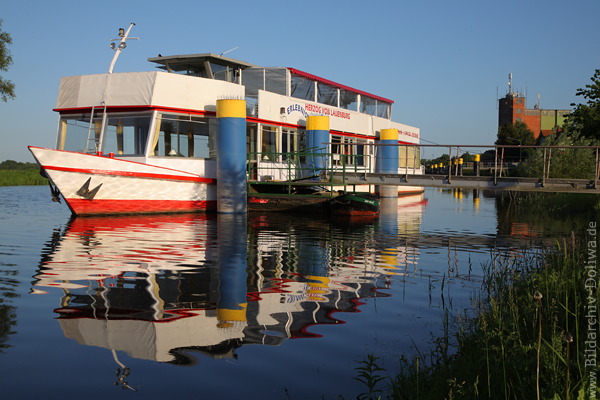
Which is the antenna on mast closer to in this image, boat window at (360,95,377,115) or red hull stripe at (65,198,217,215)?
red hull stripe at (65,198,217,215)

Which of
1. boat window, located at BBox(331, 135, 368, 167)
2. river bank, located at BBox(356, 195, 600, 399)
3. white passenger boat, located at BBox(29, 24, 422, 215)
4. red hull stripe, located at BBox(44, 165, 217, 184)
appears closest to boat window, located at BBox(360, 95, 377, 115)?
boat window, located at BBox(331, 135, 368, 167)

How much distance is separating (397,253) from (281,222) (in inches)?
287

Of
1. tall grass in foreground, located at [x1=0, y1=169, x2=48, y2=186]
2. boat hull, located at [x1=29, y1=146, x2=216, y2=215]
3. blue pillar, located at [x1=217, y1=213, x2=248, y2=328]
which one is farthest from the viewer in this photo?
tall grass in foreground, located at [x1=0, y1=169, x2=48, y2=186]

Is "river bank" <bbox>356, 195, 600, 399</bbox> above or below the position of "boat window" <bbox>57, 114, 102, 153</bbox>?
below

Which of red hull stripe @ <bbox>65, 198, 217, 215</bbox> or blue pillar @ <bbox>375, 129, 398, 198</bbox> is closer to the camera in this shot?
red hull stripe @ <bbox>65, 198, 217, 215</bbox>

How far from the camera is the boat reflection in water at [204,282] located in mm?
5344

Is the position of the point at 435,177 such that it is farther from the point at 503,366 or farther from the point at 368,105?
the point at 503,366

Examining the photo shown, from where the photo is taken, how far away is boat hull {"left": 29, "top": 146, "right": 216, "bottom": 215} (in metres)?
16.1

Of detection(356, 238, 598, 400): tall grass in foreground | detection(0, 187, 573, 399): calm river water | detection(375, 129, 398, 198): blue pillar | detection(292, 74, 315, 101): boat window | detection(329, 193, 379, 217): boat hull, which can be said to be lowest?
detection(0, 187, 573, 399): calm river water

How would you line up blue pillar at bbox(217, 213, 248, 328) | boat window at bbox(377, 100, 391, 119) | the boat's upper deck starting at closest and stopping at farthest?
blue pillar at bbox(217, 213, 248, 328), the boat's upper deck, boat window at bbox(377, 100, 391, 119)

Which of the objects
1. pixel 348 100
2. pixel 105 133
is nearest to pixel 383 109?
A: pixel 348 100

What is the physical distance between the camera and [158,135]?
18.6 metres

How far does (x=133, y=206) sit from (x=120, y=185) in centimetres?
98

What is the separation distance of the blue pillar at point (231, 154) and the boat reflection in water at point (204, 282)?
411cm
